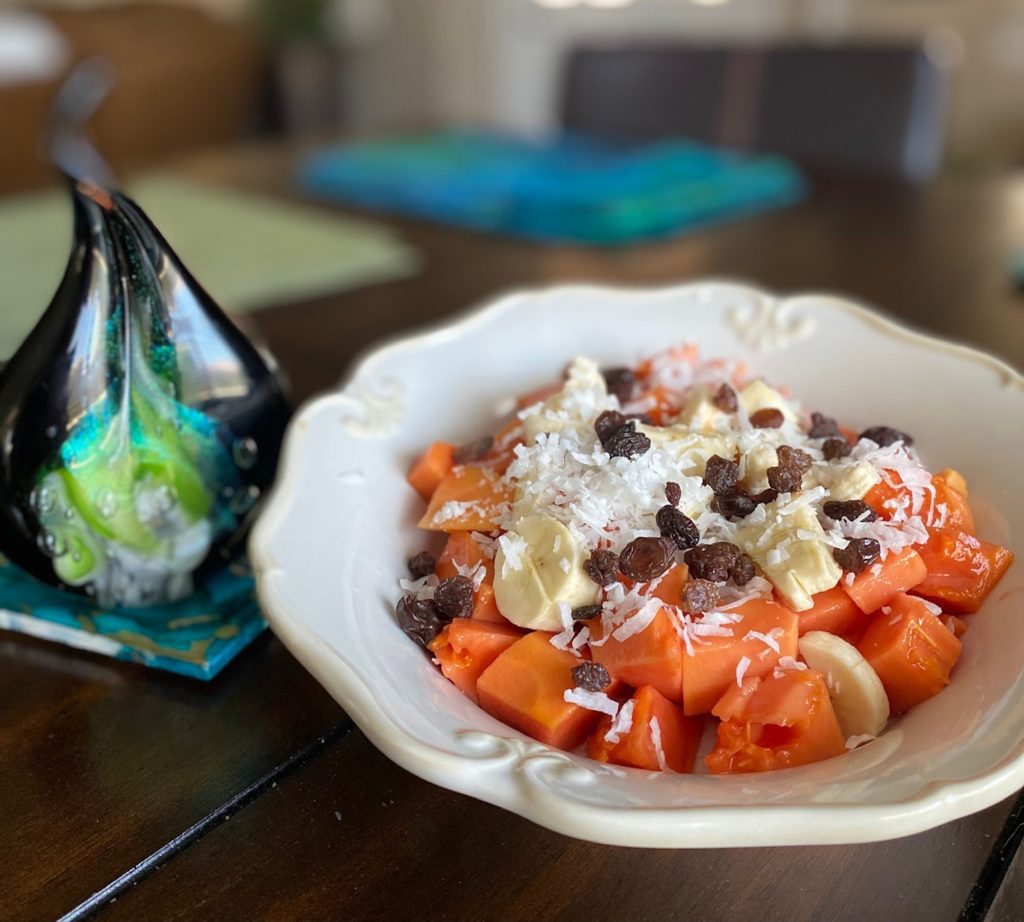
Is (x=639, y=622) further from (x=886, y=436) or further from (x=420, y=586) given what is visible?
(x=886, y=436)

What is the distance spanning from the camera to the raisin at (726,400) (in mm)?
958

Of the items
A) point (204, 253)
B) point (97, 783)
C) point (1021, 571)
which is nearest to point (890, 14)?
point (204, 253)

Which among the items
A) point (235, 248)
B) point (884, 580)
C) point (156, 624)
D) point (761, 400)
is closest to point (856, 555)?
point (884, 580)

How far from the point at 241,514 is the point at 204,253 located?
4.05 ft

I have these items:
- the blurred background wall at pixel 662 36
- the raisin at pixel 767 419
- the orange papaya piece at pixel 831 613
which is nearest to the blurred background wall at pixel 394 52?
the blurred background wall at pixel 662 36

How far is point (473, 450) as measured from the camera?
969 mm

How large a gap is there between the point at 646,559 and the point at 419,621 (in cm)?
18

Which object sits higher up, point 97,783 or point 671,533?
point 671,533

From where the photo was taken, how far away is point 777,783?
63 centimetres

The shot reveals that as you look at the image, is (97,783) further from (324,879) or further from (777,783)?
(777,783)

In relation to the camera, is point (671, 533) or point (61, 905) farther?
point (671, 533)

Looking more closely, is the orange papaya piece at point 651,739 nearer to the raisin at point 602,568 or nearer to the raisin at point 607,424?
the raisin at point 602,568

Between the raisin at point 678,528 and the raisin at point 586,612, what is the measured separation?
0.08m

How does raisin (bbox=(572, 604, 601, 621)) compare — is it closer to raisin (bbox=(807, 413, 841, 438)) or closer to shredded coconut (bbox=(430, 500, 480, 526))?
shredded coconut (bbox=(430, 500, 480, 526))
